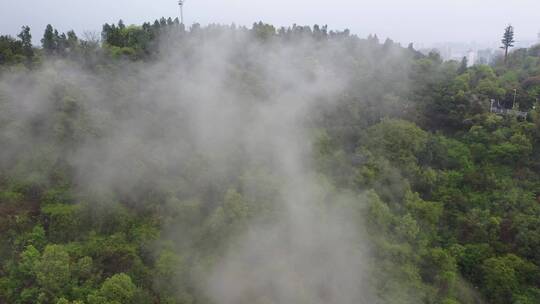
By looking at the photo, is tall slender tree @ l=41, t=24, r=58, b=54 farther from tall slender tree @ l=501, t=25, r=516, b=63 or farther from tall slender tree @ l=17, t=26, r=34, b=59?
tall slender tree @ l=501, t=25, r=516, b=63

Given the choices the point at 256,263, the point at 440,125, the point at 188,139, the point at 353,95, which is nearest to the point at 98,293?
the point at 256,263

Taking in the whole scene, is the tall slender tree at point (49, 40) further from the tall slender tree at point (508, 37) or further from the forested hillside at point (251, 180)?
the tall slender tree at point (508, 37)

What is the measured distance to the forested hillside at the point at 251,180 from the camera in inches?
496

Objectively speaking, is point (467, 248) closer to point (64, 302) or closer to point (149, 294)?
point (149, 294)

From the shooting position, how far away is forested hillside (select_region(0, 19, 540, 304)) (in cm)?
1260

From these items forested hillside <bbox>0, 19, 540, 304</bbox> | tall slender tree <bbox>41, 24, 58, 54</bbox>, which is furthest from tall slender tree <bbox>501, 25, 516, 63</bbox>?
tall slender tree <bbox>41, 24, 58, 54</bbox>

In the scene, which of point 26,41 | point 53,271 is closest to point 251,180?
point 53,271

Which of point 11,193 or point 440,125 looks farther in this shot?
point 440,125

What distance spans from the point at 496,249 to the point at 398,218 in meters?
3.49

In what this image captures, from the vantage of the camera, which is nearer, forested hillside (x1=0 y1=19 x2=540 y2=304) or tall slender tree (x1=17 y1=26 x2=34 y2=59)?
forested hillside (x1=0 y1=19 x2=540 y2=304)

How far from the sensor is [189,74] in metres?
21.5

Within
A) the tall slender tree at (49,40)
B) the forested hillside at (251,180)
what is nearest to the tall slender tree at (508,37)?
the forested hillside at (251,180)

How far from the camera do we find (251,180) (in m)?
14.6

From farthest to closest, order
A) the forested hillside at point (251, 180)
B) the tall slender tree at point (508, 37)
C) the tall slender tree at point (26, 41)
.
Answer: the tall slender tree at point (508, 37) → the tall slender tree at point (26, 41) → the forested hillside at point (251, 180)
